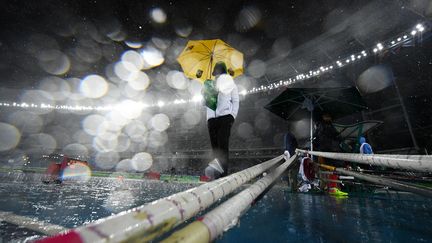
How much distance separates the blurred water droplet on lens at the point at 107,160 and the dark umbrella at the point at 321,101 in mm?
25253

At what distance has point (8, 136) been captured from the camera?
33531mm

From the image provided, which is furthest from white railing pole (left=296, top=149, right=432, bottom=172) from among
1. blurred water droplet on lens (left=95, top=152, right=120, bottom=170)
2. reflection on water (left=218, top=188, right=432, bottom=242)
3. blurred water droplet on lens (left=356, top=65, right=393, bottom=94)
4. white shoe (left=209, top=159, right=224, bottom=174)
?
blurred water droplet on lens (left=95, top=152, right=120, bottom=170)

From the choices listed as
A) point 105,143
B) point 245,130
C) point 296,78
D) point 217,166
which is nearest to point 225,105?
point 217,166

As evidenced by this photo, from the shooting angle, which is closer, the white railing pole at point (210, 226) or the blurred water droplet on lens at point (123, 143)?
Answer: the white railing pole at point (210, 226)

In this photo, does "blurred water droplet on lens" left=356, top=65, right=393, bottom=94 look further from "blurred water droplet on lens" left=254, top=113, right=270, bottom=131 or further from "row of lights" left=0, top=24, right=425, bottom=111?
"blurred water droplet on lens" left=254, top=113, right=270, bottom=131

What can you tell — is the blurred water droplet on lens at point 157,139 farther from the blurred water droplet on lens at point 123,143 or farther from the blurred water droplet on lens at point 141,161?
the blurred water droplet on lens at point 123,143

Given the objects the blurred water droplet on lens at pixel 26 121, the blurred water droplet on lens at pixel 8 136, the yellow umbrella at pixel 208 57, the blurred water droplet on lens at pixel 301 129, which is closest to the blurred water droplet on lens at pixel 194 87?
the blurred water droplet on lens at pixel 301 129

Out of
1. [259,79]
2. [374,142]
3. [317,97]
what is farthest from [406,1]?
[259,79]

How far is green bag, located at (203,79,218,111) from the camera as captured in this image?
3590 mm

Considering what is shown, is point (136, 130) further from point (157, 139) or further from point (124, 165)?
point (124, 165)

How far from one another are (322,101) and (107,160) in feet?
89.5

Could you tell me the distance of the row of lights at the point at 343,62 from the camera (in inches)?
482

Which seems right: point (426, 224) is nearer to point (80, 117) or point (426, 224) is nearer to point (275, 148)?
point (275, 148)

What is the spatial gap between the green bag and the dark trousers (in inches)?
10.5
